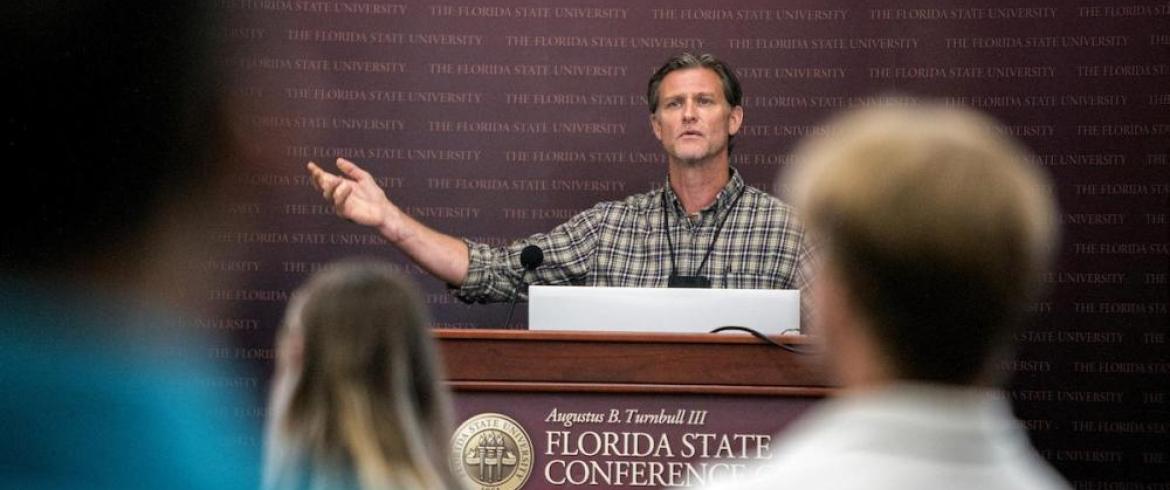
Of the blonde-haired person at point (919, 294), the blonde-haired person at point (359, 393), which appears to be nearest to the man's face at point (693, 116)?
the blonde-haired person at point (359, 393)

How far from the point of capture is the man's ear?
13.8ft

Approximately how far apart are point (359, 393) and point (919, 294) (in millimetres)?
865

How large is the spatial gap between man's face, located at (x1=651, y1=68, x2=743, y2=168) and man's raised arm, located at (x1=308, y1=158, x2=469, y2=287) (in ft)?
2.14

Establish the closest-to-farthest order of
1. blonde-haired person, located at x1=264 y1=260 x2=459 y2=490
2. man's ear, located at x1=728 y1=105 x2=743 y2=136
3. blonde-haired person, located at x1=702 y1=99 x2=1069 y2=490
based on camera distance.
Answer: blonde-haired person, located at x1=702 y1=99 x2=1069 y2=490 < blonde-haired person, located at x1=264 y1=260 x2=459 y2=490 < man's ear, located at x1=728 y1=105 x2=743 y2=136

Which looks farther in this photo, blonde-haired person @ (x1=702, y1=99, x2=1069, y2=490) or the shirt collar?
the shirt collar

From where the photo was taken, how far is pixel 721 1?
4516 mm

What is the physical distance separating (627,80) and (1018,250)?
373 centimetres

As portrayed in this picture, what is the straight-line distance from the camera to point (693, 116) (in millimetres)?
4105

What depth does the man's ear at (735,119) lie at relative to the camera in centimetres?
420

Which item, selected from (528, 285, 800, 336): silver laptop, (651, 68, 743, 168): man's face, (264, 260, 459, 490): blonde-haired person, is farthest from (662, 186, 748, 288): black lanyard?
(264, 260, 459, 490): blonde-haired person

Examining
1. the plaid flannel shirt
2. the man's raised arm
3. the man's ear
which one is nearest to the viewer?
the man's raised arm

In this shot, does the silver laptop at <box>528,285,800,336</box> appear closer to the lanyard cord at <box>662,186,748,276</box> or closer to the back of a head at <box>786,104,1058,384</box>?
the lanyard cord at <box>662,186,748,276</box>

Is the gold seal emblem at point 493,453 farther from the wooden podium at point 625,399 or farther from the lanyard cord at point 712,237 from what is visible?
the lanyard cord at point 712,237

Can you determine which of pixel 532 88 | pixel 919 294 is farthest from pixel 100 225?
pixel 919 294
